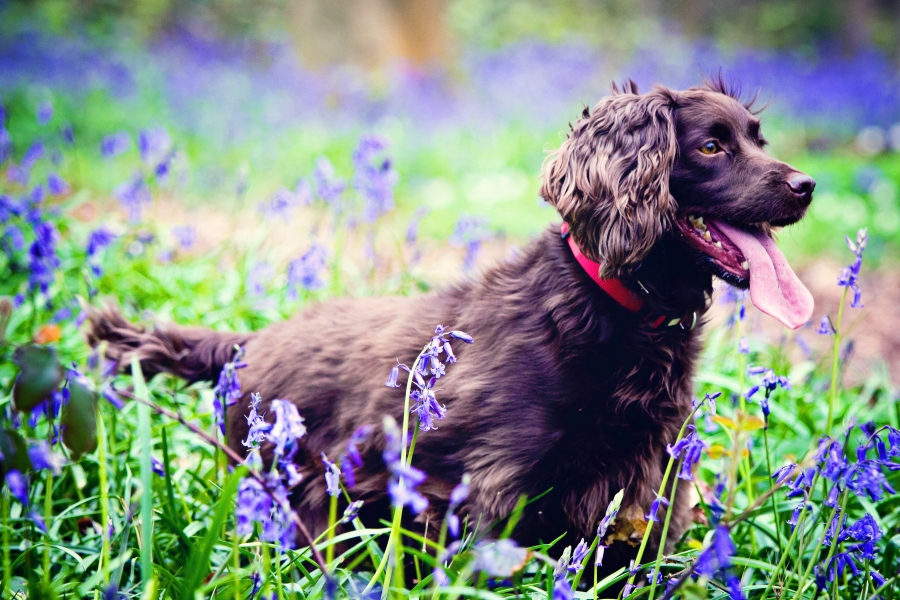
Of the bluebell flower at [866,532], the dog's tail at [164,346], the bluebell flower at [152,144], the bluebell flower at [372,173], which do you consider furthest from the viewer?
the bluebell flower at [152,144]

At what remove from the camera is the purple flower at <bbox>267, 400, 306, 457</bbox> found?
1.21 m

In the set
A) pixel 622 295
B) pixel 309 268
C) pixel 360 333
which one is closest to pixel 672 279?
pixel 622 295

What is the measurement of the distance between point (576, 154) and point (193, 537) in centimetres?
160

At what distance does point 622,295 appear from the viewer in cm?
208

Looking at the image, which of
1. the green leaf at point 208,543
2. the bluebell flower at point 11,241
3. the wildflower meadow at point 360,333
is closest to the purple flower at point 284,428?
the wildflower meadow at point 360,333

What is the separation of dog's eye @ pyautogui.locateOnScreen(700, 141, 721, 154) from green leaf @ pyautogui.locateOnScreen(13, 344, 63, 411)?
1.86 metres

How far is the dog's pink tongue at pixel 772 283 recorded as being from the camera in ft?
6.41

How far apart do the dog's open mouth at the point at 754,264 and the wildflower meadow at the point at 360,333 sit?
138 millimetres

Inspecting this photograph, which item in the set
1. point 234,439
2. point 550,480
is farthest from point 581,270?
point 234,439

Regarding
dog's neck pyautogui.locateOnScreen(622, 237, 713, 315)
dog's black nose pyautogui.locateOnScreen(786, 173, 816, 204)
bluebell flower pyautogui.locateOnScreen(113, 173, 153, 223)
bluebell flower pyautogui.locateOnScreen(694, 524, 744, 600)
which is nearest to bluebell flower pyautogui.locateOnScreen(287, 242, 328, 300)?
bluebell flower pyautogui.locateOnScreen(113, 173, 153, 223)

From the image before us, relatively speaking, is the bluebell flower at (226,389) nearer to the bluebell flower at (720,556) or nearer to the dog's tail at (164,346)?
the bluebell flower at (720,556)

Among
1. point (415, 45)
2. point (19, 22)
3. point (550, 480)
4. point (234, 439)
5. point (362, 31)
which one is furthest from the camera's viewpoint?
point (19, 22)

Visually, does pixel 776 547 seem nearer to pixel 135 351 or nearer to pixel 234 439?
pixel 234 439

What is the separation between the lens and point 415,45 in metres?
10.6
